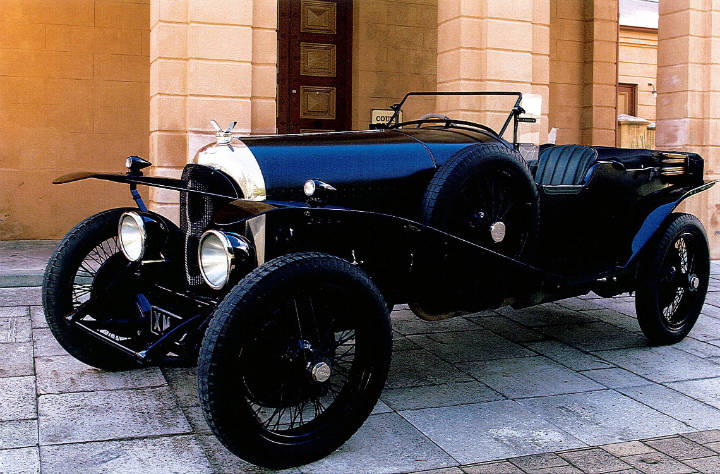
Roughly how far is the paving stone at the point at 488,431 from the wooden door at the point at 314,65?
692cm

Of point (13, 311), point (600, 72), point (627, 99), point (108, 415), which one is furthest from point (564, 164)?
point (627, 99)

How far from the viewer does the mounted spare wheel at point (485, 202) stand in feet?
12.3

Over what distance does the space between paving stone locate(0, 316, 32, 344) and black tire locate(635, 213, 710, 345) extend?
3.88 meters

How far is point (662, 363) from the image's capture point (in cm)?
466

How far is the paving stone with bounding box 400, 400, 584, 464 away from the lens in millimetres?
3260

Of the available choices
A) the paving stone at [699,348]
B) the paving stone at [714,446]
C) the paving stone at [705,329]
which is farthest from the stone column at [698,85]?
the paving stone at [714,446]

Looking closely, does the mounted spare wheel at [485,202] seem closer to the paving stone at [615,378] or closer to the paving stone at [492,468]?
the paving stone at [615,378]

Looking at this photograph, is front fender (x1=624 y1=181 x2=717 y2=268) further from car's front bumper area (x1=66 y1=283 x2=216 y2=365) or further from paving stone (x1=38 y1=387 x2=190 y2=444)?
paving stone (x1=38 y1=387 x2=190 y2=444)

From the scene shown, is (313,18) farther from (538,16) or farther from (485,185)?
(485,185)

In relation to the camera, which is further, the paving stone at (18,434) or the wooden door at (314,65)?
the wooden door at (314,65)

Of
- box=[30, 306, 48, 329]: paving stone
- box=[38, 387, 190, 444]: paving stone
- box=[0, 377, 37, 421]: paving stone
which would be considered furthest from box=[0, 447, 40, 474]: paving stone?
box=[30, 306, 48, 329]: paving stone

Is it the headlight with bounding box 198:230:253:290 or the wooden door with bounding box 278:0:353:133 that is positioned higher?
the wooden door with bounding box 278:0:353:133

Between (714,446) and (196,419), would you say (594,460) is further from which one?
(196,419)

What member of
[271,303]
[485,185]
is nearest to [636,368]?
[485,185]
